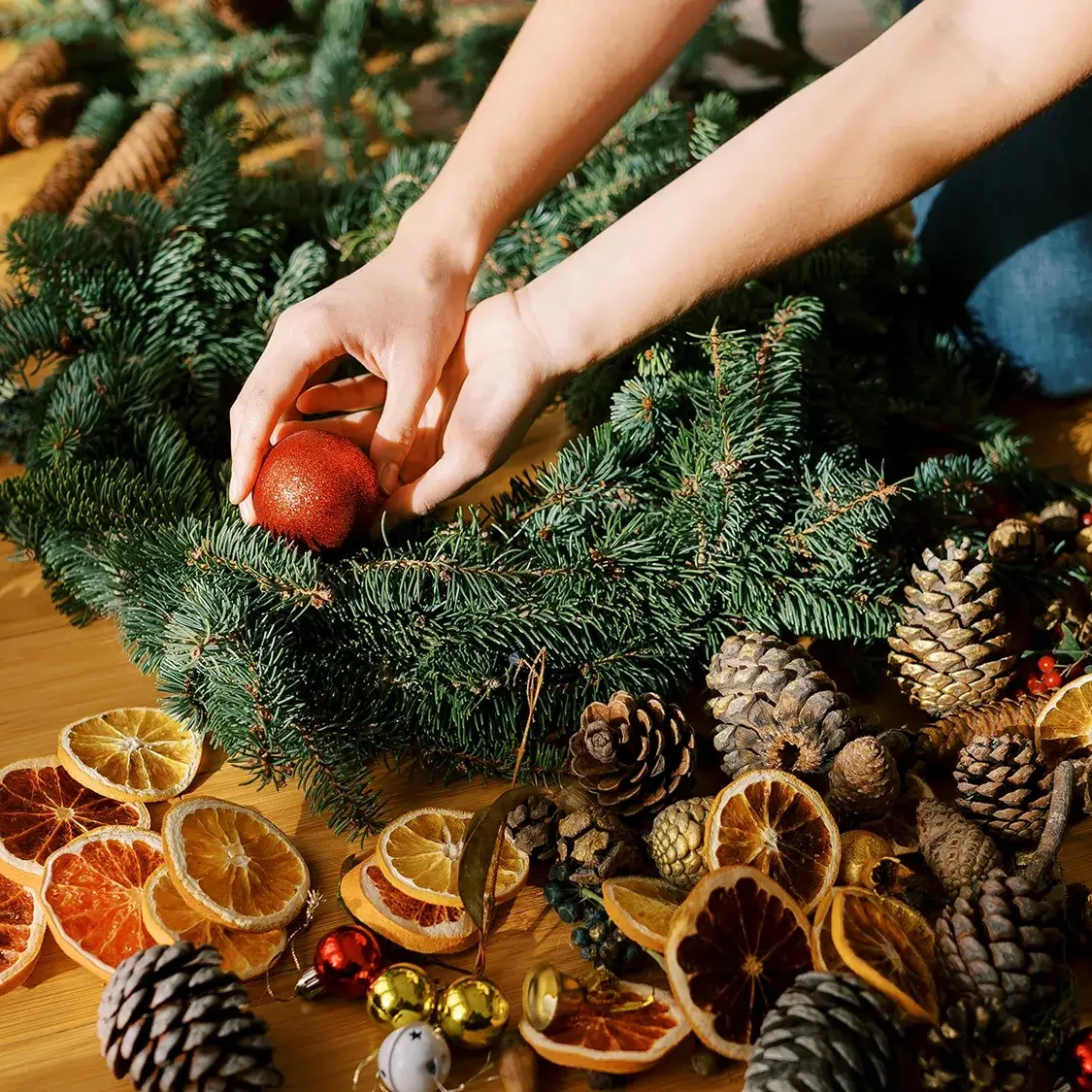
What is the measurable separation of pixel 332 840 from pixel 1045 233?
3.52ft

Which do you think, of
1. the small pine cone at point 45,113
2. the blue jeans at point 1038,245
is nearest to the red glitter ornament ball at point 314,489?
the blue jeans at point 1038,245

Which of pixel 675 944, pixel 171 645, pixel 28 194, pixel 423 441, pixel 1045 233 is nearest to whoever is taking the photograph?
pixel 675 944

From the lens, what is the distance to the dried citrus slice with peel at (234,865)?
0.77m

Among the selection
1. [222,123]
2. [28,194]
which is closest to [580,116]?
[222,123]

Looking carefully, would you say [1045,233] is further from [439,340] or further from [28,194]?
[28,194]

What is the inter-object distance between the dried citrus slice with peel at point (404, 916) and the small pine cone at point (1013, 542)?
1.92ft

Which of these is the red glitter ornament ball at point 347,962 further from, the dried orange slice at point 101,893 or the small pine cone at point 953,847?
the small pine cone at point 953,847

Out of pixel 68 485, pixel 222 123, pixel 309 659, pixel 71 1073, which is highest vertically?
pixel 222 123

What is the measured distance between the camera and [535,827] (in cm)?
83

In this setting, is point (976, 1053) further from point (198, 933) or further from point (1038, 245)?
point (1038, 245)

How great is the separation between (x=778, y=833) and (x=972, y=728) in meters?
0.22

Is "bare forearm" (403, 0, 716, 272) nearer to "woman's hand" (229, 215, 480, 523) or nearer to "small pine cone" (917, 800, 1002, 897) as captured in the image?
"woman's hand" (229, 215, 480, 523)

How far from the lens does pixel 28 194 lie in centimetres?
170

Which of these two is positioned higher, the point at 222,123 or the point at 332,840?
the point at 222,123
